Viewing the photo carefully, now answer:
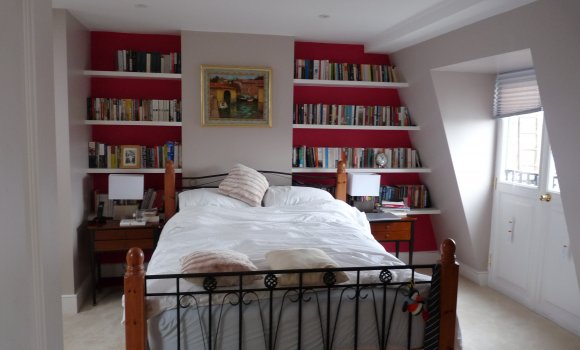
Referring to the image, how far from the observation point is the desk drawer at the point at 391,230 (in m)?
4.48

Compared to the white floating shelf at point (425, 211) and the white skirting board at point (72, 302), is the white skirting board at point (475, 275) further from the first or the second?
the white skirting board at point (72, 302)

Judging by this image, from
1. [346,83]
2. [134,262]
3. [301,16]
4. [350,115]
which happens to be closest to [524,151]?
[350,115]

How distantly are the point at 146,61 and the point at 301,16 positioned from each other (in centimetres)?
163

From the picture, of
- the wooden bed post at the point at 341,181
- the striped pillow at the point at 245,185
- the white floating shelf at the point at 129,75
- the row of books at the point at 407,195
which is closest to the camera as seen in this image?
the striped pillow at the point at 245,185

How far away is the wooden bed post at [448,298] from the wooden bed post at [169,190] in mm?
2755

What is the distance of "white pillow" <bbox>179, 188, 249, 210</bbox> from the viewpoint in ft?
12.8

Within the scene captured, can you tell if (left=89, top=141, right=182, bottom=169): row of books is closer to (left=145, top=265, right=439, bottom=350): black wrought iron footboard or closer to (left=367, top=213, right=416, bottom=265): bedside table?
(left=367, top=213, right=416, bottom=265): bedside table

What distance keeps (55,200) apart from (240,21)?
11.5 feet

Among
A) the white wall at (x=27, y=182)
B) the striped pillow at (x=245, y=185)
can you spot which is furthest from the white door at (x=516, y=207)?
the white wall at (x=27, y=182)

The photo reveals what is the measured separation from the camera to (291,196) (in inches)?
162

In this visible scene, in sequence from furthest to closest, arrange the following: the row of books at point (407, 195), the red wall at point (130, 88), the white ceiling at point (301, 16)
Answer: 1. the row of books at point (407, 195)
2. the red wall at point (130, 88)
3. the white ceiling at point (301, 16)

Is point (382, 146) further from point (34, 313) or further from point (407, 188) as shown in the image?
point (34, 313)

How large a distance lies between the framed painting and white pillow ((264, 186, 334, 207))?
0.76m

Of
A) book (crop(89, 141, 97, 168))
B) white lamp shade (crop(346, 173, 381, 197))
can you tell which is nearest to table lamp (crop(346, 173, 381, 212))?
white lamp shade (crop(346, 173, 381, 197))
